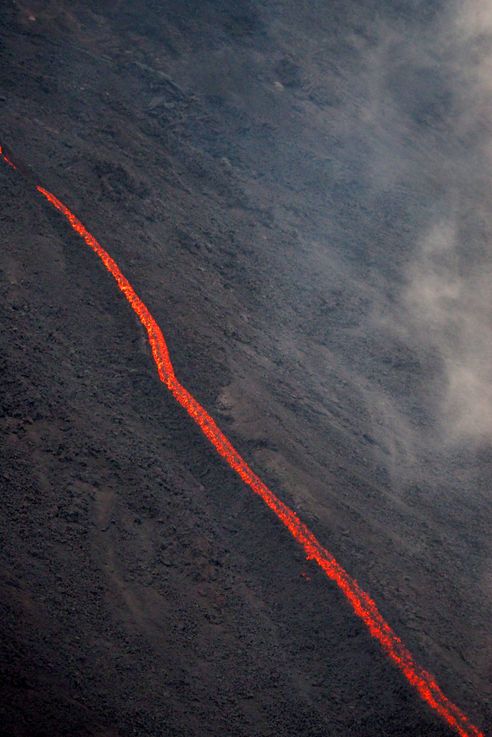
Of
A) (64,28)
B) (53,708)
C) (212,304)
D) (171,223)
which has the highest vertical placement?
(64,28)

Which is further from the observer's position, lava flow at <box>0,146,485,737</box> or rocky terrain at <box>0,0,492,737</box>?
lava flow at <box>0,146,485,737</box>

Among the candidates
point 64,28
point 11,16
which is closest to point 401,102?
point 64,28

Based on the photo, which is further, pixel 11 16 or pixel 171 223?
pixel 11 16

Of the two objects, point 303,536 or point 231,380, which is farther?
point 231,380

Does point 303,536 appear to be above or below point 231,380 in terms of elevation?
below

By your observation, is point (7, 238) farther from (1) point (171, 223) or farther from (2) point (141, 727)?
(2) point (141, 727)
